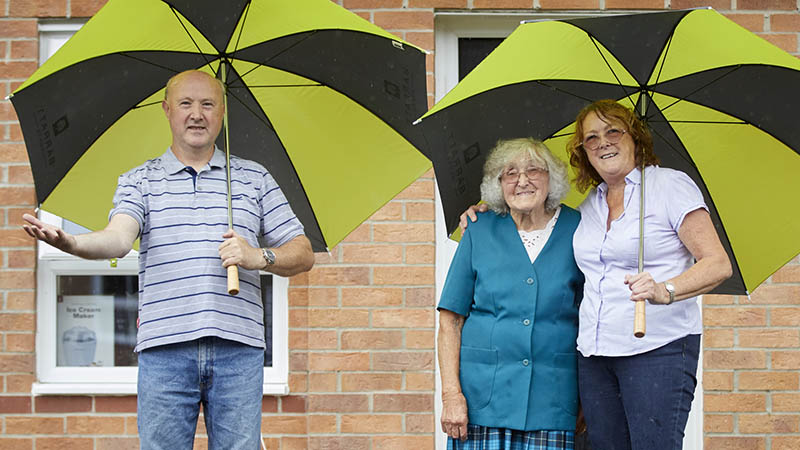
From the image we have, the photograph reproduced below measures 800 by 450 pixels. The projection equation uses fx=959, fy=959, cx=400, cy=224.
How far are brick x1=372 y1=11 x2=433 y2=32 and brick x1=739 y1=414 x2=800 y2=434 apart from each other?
2.48 metres

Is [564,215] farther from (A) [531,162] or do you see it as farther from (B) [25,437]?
(B) [25,437]

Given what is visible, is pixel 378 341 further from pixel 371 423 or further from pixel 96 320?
pixel 96 320

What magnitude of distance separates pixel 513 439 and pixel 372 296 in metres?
1.73

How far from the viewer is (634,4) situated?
4.81m

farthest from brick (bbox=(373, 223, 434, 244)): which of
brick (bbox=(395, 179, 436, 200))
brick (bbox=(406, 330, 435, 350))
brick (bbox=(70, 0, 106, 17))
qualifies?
brick (bbox=(70, 0, 106, 17))

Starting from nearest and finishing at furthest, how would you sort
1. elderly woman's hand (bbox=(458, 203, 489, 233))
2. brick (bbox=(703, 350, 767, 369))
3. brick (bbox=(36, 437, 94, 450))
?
elderly woman's hand (bbox=(458, 203, 489, 233)), brick (bbox=(703, 350, 767, 369)), brick (bbox=(36, 437, 94, 450))

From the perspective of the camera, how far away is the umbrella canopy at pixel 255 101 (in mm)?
2990

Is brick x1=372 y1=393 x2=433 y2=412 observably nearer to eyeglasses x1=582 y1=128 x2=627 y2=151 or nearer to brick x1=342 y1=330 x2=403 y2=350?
brick x1=342 y1=330 x2=403 y2=350

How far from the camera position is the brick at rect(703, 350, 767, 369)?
470 centimetres

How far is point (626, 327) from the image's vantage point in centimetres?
294

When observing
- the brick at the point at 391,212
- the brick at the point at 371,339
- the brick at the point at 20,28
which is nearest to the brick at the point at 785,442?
the brick at the point at 371,339

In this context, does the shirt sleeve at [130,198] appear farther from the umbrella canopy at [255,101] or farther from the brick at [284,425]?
the brick at [284,425]

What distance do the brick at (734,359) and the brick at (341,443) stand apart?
1717 mm

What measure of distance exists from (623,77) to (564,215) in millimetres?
499
